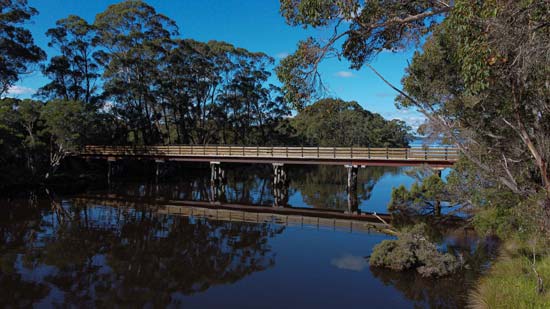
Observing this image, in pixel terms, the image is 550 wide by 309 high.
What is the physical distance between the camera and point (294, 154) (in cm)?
2658

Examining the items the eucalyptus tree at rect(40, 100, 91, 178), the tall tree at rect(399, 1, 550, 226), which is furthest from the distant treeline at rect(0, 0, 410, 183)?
the tall tree at rect(399, 1, 550, 226)

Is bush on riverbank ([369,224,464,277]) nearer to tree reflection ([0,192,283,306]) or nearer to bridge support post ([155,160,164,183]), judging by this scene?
tree reflection ([0,192,283,306])

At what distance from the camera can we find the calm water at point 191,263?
8.66 meters

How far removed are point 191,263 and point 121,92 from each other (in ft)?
90.6

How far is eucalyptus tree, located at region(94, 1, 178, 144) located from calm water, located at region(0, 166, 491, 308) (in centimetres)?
1773

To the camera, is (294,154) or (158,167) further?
(158,167)

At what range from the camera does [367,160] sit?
24109 millimetres

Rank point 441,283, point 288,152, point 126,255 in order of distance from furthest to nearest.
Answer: point 288,152, point 126,255, point 441,283

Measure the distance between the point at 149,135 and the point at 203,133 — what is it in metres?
5.97

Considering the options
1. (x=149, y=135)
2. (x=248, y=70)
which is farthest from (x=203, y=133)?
(x=248, y=70)

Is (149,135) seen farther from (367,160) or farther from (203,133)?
(367,160)

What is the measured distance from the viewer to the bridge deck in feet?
71.9

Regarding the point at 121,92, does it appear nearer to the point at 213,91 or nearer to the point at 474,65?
the point at 213,91

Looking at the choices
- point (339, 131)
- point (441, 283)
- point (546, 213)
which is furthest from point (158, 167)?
point (339, 131)
